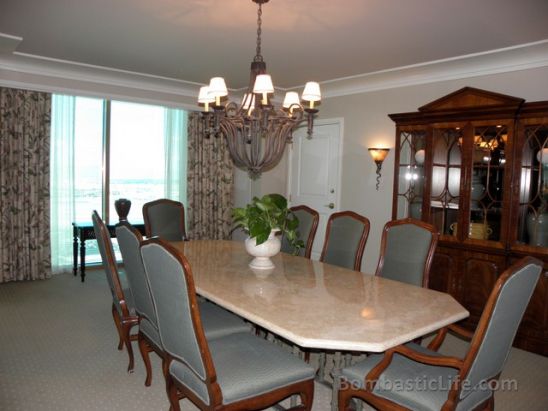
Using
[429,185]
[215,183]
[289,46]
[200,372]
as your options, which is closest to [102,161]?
[215,183]

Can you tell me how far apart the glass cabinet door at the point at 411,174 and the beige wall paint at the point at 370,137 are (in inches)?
19.4

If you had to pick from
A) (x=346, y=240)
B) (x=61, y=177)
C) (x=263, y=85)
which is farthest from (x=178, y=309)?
(x=61, y=177)

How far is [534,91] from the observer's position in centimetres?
383

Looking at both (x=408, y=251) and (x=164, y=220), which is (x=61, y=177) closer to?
(x=164, y=220)

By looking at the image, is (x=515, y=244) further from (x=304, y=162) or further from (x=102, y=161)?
(x=102, y=161)

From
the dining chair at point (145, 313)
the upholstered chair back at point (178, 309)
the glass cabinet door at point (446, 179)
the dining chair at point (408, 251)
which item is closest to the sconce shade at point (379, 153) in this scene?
the glass cabinet door at point (446, 179)

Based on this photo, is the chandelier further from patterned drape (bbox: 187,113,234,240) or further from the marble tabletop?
patterned drape (bbox: 187,113,234,240)

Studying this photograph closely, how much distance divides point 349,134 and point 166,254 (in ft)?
Result: 13.3

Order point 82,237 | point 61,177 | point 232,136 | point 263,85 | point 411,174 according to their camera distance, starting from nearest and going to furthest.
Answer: point 263,85 < point 232,136 < point 411,174 < point 82,237 < point 61,177

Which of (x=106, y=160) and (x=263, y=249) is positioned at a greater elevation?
(x=106, y=160)

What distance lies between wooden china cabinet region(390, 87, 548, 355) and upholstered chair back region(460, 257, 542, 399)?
1.89 meters

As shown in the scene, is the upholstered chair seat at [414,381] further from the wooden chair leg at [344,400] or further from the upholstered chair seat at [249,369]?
the upholstered chair seat at [249,369]

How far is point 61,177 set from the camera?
543 cm

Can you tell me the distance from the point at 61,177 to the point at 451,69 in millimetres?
4586
